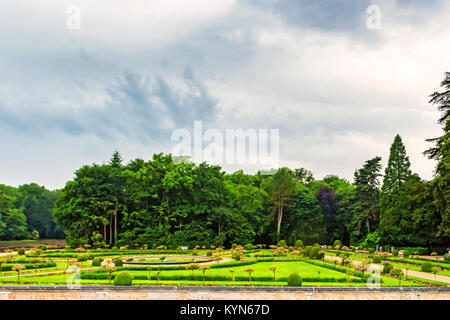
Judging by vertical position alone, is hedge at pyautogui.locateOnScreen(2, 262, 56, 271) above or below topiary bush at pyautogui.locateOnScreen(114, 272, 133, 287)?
below

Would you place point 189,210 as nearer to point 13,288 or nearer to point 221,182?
point 221,182

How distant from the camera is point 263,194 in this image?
49969mm

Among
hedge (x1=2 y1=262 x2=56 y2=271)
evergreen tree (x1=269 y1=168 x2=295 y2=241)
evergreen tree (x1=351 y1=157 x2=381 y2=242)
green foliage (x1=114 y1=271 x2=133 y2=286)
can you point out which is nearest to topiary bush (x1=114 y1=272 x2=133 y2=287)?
green foliage (x1=114 y1=271 x2=133 y2=286)

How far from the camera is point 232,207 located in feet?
150

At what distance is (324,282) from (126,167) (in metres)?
30.9

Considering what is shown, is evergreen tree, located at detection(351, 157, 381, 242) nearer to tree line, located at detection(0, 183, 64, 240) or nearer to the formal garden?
the formal garden

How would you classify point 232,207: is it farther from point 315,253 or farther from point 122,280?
point 122,280

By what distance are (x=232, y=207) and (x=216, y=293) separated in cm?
3141

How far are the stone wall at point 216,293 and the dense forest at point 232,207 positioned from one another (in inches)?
695
